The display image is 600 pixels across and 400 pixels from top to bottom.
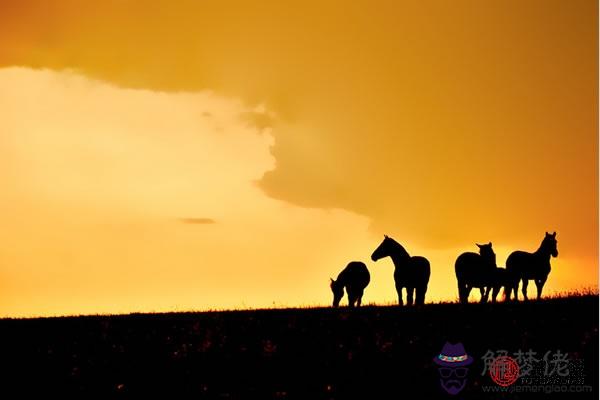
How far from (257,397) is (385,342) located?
4172mm

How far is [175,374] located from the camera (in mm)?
15070

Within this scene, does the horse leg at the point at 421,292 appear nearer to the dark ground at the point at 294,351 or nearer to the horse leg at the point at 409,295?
the horse leg at the point at 409,295

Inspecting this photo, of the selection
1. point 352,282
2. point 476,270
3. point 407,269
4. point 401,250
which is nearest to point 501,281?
point 476,270

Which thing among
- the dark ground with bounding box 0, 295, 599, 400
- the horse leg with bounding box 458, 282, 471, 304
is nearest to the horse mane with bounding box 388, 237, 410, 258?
the horse leg with bounding box 458, 282, 471, 304

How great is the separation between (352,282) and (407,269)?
5.39 m

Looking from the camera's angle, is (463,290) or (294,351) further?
(463,290)

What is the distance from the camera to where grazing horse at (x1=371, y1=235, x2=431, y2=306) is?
26578mm

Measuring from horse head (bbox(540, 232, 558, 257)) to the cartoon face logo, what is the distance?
14.0 meters

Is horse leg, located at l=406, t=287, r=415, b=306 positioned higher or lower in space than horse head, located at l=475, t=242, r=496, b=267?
lower

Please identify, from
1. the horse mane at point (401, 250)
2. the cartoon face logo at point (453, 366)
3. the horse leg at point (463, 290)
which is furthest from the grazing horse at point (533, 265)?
the cartoon face logo at point (453, 366)

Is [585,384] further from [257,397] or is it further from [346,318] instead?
[346,318]

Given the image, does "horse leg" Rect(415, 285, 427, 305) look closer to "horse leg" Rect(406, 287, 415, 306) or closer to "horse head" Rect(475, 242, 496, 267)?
"horse leg" Rect(406, 287, 415, 306)

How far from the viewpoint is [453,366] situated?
13578 millimetres

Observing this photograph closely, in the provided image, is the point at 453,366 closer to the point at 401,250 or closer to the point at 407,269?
the point at 407,269
